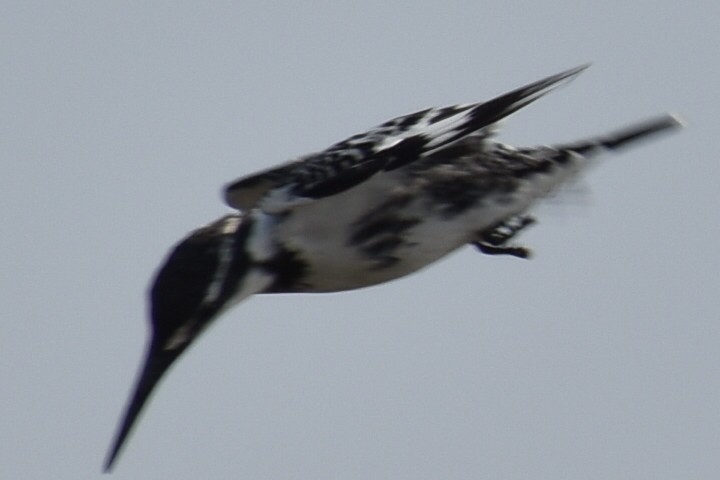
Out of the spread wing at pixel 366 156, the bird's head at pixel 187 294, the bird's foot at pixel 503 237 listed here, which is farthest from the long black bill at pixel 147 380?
the bird's foot at pixel 503 237

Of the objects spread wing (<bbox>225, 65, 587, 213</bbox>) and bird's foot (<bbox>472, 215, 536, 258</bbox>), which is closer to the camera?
spread wing (<bbox>225, 65, 587, 213</bbox>)

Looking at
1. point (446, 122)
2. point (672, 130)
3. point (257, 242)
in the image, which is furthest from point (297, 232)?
point (672, 130)

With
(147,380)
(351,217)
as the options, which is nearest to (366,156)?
(351,217)

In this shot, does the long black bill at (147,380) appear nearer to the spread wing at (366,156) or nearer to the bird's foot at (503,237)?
the spread wing at (366,156)

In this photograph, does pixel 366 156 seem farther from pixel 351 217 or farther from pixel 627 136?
pixel 627 136

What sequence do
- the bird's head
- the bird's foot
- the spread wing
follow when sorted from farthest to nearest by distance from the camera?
the bird's foot
the spread wing
the bird's head

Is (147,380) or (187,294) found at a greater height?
(187,294)

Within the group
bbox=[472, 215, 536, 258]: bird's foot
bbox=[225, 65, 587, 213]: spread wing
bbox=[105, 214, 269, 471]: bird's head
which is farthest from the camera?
bbox=[472, 215, 536, 258]: bird's foot

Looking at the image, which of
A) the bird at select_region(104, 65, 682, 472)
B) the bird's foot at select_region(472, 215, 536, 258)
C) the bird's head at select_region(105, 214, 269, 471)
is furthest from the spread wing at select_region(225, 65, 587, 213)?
the bird's foot at select_region(472, 215, 536, 258)

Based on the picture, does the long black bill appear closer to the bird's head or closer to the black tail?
the bird's head
